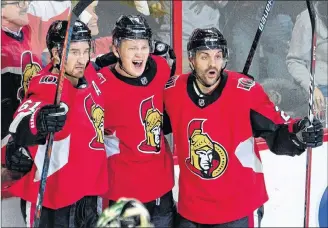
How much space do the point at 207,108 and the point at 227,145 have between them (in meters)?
0.14

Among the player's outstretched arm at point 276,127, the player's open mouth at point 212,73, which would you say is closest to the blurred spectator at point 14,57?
the player's open mouth at point 212,73

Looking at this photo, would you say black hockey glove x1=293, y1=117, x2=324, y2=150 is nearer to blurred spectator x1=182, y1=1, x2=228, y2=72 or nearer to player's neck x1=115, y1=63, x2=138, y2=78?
player's neck x1=115, y1=63, x2=138, y2=78

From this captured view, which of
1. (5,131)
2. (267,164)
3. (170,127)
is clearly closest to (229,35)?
(267,164)

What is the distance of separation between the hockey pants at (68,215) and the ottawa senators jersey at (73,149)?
4cm

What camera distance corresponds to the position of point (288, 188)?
3.25m

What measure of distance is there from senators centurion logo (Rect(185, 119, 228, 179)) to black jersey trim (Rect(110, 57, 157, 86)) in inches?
9.7

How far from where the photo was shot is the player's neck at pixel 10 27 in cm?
260

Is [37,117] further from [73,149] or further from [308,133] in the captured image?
[308,133]

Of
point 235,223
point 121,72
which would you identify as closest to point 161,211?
point 235,223

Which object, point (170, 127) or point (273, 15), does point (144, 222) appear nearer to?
point (170, 127)

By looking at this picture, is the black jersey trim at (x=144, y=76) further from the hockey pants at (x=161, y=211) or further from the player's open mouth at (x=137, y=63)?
the hockey pants at (x=161, y=211)

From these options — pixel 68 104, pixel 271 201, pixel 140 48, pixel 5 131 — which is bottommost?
pixel 271 201

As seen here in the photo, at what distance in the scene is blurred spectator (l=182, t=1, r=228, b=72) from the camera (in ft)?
9.82

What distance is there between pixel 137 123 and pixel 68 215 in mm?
402
